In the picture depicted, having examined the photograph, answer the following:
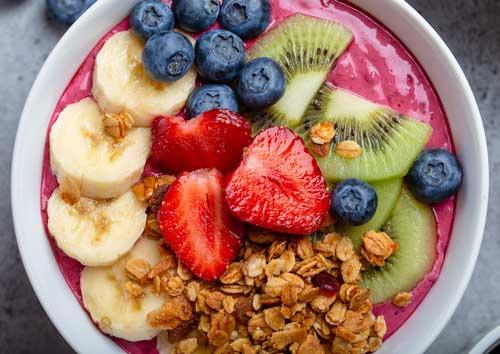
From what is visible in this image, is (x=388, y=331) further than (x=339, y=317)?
Yes

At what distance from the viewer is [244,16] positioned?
1.54 m

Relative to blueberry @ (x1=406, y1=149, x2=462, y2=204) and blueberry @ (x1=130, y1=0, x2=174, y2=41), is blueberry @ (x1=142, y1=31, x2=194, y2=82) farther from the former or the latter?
blueberry @ (x1=406, y1=149, x2=462, y2=204)

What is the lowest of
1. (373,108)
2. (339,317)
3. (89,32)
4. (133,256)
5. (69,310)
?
(69,310)

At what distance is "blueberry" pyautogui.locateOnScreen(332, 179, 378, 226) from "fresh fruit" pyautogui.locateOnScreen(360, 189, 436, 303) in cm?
10

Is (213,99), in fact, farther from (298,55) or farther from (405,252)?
(405,252)

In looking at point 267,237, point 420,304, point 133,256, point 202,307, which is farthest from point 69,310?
point 420,304

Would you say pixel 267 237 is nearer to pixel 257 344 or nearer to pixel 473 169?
pixel 257 344

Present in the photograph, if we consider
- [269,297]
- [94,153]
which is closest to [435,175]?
[269,297]

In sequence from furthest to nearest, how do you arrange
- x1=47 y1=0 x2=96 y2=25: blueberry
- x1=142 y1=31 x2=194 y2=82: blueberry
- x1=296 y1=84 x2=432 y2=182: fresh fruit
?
x1=47 y1=0 x2=96 y2=25: blueberry < x1=296 y1=84 x2=432 y2=182: fresh fruit < x1=142 y1=31 x2=194 y2=82: blueberry

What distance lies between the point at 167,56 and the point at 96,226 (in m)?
0.35

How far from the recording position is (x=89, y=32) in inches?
61.2

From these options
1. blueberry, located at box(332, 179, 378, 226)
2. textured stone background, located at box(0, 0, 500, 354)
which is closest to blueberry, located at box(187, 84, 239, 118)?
blueberry, located at box(332, 179, 378, 226)

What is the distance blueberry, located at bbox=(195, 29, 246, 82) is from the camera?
1500mm

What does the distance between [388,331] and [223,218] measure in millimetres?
386
